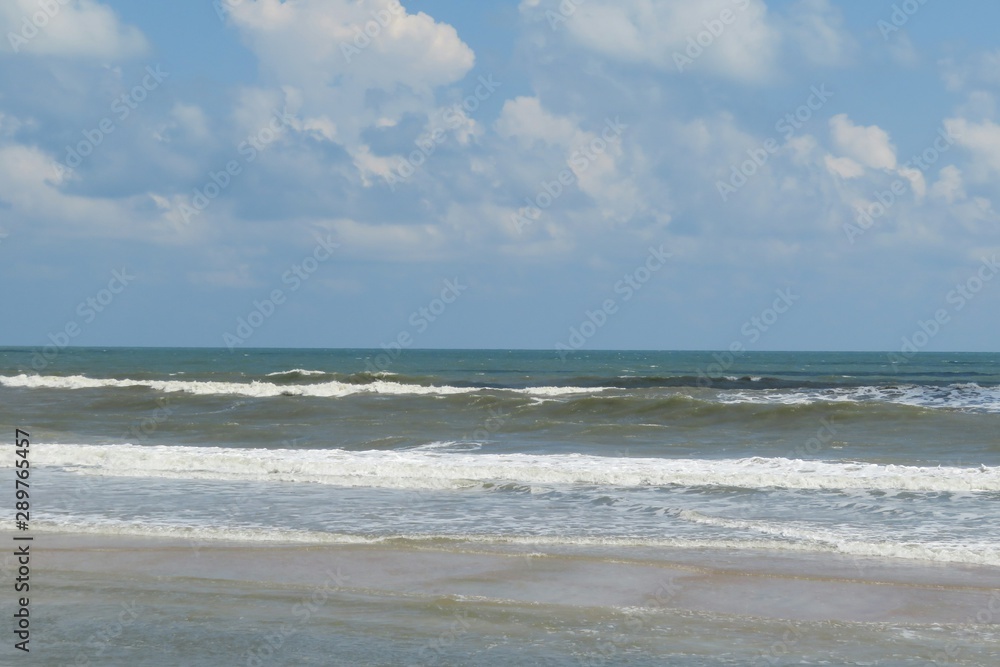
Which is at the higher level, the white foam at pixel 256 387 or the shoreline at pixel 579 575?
the white foam at pixel 256 387

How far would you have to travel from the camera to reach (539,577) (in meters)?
8.05

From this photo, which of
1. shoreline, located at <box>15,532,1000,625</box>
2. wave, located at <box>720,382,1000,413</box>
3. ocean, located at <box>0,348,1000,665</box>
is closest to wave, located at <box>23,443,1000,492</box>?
ocean, located at <box>0,348,1000,665</box>

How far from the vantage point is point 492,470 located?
14.8 metres

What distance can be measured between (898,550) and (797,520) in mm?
1837

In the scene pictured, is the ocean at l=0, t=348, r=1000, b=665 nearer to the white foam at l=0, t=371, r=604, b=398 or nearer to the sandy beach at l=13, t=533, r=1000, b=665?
the sandy beach at l=13, t=533, r=1000, b=665

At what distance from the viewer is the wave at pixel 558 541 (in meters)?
9.13

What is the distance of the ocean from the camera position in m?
6.17

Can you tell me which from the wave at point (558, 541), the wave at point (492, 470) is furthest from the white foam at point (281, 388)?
the wave at point (558, 541)

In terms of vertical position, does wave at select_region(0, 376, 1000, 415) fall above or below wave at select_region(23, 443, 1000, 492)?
above

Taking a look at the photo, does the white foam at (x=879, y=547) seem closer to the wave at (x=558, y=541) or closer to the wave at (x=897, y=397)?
the wave at (x=558, y=541)

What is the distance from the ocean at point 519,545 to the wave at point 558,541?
4 cm

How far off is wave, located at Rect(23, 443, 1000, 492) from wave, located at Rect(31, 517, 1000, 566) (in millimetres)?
3695

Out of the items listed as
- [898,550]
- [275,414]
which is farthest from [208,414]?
[898,550]

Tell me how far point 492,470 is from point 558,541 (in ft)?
17.0
